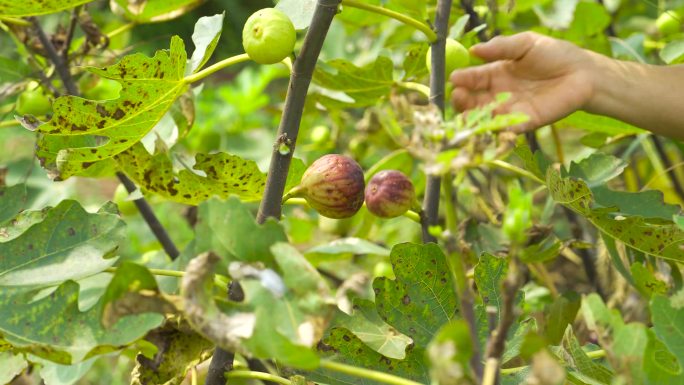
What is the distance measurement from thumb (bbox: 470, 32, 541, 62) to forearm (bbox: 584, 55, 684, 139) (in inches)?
4.7

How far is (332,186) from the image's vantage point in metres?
0.92

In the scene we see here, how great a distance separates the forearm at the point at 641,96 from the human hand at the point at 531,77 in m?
0.02

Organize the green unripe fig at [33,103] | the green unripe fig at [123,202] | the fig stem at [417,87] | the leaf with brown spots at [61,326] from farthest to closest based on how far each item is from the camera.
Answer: the green unripe fig at [123,202] < the green unripe fig at [33,103] < the fig stem at [417,87] < the leaf with brown spots at [61,326]

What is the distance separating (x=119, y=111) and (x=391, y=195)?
337 mm

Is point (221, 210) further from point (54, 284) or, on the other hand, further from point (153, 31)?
point (153, 31)

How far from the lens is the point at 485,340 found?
0.84 metres

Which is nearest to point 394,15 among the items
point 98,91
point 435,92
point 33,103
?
point 435,92

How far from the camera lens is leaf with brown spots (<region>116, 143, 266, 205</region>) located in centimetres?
99

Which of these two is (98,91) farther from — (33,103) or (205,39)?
(205,39)

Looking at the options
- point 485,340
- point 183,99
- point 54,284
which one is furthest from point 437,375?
point 183,99

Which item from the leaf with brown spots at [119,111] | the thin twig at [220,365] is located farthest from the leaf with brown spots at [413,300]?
the leaf with brown spots at [119,111]

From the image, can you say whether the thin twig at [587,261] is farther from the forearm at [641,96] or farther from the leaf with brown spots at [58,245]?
the leaf with brown spots at [58,245]

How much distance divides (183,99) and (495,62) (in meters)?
0.54

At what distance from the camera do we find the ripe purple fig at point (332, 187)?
93cm
